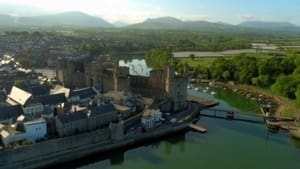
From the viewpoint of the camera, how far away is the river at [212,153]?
68.8ft

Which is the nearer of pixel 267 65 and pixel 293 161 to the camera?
pixel 293 161

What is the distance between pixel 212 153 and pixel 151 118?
5030 millimetres

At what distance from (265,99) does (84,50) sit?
43513 mm

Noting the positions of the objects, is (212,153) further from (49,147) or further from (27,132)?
(27,132)

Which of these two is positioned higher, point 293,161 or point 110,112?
point 110,112

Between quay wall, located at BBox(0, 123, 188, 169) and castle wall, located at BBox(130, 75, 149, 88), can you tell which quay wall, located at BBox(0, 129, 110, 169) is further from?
castle wall, located at BBox(130, 75, 149, 88)

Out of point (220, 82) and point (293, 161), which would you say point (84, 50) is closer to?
point (220, 82)

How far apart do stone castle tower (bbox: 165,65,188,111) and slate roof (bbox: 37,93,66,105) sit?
8.57 m

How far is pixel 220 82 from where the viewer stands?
148 ft

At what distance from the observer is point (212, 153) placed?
22.5m

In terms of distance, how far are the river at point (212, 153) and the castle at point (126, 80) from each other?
440cm

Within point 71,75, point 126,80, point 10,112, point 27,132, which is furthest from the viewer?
point 71,75

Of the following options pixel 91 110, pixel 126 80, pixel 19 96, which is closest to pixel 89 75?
pixel 126 80

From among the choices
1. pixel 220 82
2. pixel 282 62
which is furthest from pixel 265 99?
pixel 282 62
